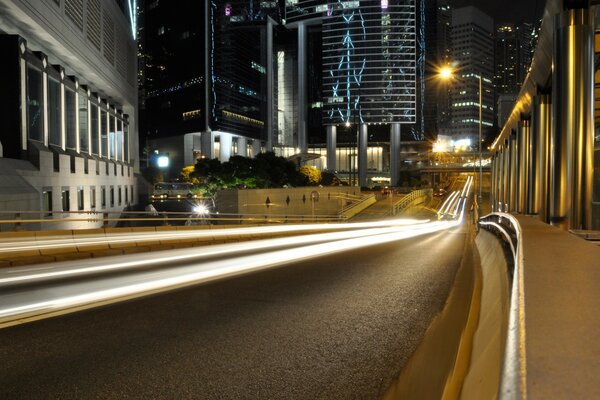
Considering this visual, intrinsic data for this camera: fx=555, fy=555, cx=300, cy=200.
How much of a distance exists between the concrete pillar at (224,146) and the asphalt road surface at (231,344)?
109376 mm

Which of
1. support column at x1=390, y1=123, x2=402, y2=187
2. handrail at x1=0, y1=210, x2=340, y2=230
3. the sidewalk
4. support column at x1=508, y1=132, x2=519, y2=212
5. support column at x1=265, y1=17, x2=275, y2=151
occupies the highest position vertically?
support column at x1=265, y1=17, x2=275, y2=151

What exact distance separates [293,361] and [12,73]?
2959cm

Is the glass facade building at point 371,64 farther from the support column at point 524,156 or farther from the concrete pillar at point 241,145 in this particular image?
the support column at point 524,156

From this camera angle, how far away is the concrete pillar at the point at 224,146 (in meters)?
119

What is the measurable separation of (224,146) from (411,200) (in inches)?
2359

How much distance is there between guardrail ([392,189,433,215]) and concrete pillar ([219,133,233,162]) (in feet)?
158

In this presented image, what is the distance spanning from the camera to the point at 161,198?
69562 mm

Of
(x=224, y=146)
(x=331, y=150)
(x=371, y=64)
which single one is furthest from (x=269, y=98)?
(x=371, y=64)

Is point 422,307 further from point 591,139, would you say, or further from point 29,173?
point 29,173

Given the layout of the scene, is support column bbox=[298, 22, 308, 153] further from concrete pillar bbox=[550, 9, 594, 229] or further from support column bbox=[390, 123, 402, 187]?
concrete pillar bbox=[550, 9, 594, 229]

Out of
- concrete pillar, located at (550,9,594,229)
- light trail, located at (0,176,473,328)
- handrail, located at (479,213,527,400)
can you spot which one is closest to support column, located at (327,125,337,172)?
light trail, located at (0,176,473,328)

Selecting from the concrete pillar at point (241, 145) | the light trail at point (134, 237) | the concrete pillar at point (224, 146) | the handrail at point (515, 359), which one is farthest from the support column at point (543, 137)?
the concrete pillar at point (241, 145)

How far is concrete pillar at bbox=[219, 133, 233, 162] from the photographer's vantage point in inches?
4685

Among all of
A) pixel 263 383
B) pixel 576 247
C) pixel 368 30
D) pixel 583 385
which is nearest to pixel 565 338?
pixel 583 385
